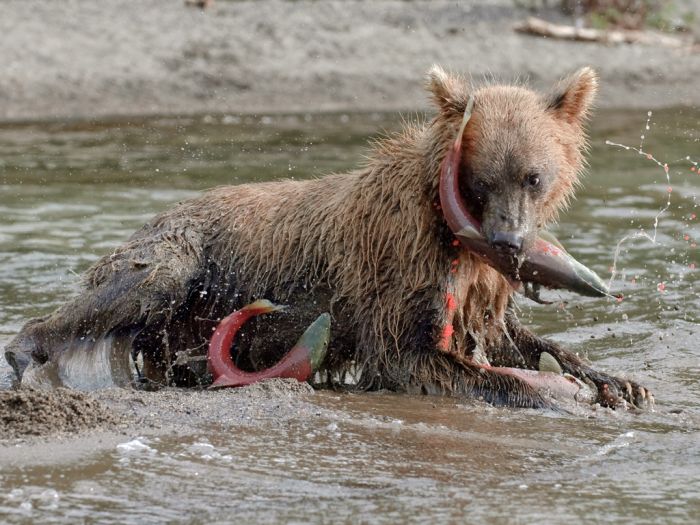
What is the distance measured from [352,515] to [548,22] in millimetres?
16363

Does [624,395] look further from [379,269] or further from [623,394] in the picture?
[379,269]

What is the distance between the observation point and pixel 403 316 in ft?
23.4

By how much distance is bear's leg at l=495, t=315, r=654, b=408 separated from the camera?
7.02 metres

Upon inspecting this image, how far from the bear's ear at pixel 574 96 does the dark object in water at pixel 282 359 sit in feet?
5.55

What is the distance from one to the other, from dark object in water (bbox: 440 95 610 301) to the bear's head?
8cm

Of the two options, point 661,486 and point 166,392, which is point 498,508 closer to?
point 661,486

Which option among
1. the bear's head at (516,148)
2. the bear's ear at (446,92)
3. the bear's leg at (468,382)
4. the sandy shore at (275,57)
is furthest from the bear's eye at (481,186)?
the sandy shore at (275,57)

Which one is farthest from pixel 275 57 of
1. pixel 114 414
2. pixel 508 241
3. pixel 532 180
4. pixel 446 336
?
pixel 114 414

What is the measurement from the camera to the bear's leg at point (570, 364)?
7.02 m

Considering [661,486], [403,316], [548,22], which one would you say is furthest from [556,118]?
[548,22]

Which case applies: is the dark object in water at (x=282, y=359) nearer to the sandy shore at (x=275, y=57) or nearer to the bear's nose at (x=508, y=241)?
the bear's nose at (x=508, y=241)

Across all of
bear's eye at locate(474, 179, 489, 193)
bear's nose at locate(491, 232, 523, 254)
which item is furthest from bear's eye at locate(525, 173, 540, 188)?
bear's nose at locate(491, 232, 523, 254)

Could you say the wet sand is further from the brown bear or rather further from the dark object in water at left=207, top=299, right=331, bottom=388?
the brown bear

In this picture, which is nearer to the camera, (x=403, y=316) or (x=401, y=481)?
(x=401, y=481)
